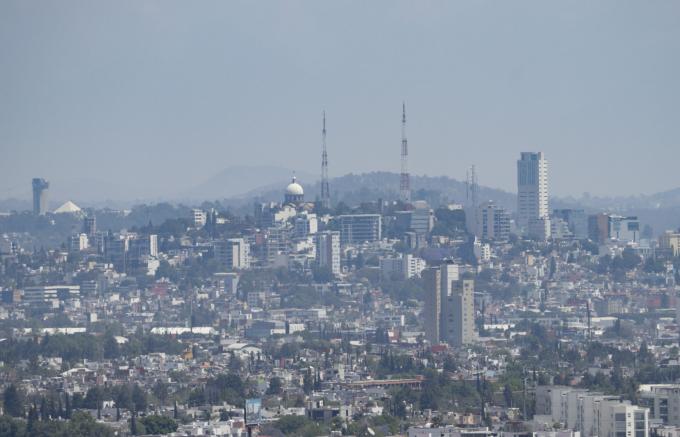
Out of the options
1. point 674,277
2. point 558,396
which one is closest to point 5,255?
point 674,277

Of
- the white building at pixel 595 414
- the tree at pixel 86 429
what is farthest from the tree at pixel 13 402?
the white building at pixel 595 414

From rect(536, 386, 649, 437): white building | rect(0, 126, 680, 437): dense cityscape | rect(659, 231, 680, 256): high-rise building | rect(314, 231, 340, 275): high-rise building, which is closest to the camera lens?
rect(536, 386, 649, 437): white building

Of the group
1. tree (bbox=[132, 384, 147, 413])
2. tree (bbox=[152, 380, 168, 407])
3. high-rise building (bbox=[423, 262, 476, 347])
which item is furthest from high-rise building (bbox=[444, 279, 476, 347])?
tree (bbox=[132, 384, 147, 413])

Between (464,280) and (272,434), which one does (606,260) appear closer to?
(464,280)

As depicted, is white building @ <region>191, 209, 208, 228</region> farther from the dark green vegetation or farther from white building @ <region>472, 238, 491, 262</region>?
the dark green vegetation

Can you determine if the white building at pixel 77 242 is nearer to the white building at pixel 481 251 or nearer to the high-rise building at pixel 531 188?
the white building at pixel 481 251

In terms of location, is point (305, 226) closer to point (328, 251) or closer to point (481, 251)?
point (328, 251)
